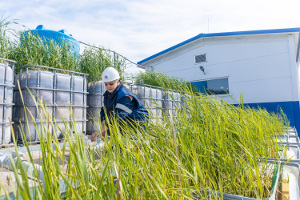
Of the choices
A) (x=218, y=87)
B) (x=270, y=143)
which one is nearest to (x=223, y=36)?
(x=218, y=87)

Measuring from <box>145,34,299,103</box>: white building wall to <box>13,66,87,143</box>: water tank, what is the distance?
8.09m

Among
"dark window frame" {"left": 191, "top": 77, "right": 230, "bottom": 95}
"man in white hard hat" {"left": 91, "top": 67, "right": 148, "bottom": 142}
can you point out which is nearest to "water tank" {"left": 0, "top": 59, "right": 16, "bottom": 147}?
"man in white hard hat" {"left": 91, "top": 67, "right": 148, "bottom": 142}

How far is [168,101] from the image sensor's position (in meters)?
8.20

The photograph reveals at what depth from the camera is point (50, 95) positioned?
430 cm

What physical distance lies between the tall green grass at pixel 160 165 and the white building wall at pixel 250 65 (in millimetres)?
9388

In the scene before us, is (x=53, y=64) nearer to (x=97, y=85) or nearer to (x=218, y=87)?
(x=97, y=85)

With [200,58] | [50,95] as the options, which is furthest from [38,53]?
[200,58]

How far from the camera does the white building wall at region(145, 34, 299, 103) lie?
→ 37.5 ft

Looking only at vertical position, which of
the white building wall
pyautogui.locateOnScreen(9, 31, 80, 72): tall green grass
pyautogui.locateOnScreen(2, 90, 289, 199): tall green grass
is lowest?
pyautogui.locateOnScreen(2, 90, 289, 199): tall green grass

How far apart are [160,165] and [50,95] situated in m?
3.77

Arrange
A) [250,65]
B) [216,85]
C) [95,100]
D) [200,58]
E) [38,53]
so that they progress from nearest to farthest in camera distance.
Result: [38,53], [95,100], [250,65], [216,85], [200,58]

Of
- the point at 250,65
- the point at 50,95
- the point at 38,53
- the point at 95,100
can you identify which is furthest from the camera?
the point at 250,65

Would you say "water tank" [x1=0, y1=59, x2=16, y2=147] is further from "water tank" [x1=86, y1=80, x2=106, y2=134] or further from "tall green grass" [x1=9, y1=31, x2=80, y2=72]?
"water tank" [x1=86, y1=80, x2=106, y2=134]

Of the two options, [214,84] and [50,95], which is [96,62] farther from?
[214,84]
